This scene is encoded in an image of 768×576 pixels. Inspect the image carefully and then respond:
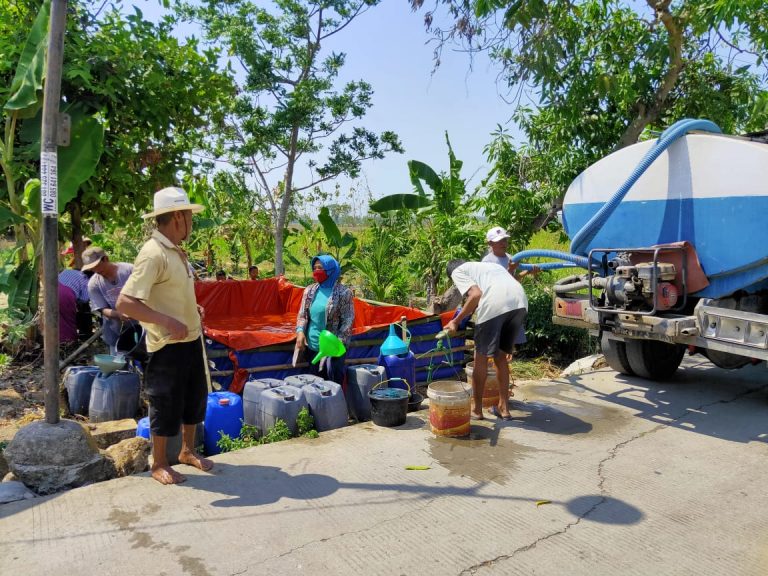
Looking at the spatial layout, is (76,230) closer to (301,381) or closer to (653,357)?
(301,381)

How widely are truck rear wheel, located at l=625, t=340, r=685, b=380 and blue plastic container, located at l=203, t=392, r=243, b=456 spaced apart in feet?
14.7

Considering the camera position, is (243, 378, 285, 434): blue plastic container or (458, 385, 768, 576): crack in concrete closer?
(458, 385, 768, 576): crack in concrete

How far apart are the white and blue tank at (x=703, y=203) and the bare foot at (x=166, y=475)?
15.0 feet

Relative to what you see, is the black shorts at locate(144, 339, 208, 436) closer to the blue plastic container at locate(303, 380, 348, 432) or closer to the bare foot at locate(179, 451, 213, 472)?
the bare foot at locate(179, 451, 213, 472)

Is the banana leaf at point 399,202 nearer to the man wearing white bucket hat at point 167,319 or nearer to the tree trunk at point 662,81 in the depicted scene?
the tree trunk at point 662,81

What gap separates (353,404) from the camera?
6070 millimetres

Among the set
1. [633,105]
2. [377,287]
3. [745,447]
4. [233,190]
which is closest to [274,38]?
[233,190]

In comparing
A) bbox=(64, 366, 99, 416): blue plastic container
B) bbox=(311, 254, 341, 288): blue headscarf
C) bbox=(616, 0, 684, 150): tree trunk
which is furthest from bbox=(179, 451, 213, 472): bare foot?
bbox=(616, 0, 684, 150): tree trunk

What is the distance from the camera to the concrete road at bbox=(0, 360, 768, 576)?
3.23 metres

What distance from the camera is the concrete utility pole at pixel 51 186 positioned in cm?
381

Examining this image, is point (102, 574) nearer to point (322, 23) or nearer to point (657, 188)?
point (657, 188)

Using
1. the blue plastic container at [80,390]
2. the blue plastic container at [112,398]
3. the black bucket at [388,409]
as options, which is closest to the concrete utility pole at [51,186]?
the blue plastic container at [112,398]

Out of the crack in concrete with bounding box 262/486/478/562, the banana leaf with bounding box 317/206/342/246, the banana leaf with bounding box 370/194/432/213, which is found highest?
the banana leaf with bounding box 370/194/432/213

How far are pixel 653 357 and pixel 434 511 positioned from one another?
436 cm
